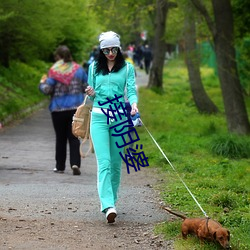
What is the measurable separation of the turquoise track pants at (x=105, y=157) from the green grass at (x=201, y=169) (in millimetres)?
621

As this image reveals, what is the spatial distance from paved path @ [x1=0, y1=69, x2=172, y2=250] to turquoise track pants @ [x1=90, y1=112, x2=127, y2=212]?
0.97ft

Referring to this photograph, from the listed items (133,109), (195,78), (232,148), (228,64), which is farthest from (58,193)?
(195,78)

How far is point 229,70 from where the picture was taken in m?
16.3

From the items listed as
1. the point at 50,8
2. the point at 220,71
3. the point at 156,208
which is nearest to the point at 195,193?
the point at 156,208

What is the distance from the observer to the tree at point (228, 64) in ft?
52.7

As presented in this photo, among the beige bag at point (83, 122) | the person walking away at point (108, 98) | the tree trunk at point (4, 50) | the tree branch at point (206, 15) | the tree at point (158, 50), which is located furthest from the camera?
the tree at point (158, 50)

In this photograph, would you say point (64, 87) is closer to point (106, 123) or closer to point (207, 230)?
point (106, 123)

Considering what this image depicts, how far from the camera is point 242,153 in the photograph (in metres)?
13.3

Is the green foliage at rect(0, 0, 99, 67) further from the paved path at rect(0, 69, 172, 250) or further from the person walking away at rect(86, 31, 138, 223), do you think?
the person walking away at rect(86, 31, 138, 223)

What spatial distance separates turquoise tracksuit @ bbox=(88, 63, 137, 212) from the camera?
7477 mm

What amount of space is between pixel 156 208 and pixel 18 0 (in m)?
10.0

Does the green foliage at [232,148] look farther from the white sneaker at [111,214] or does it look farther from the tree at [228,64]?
the white sneaker at [111,214]

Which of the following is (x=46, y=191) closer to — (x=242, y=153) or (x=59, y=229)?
(x=59, y=229)

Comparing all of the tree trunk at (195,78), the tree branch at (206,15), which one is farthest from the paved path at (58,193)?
the tree trunk at (195,78)
